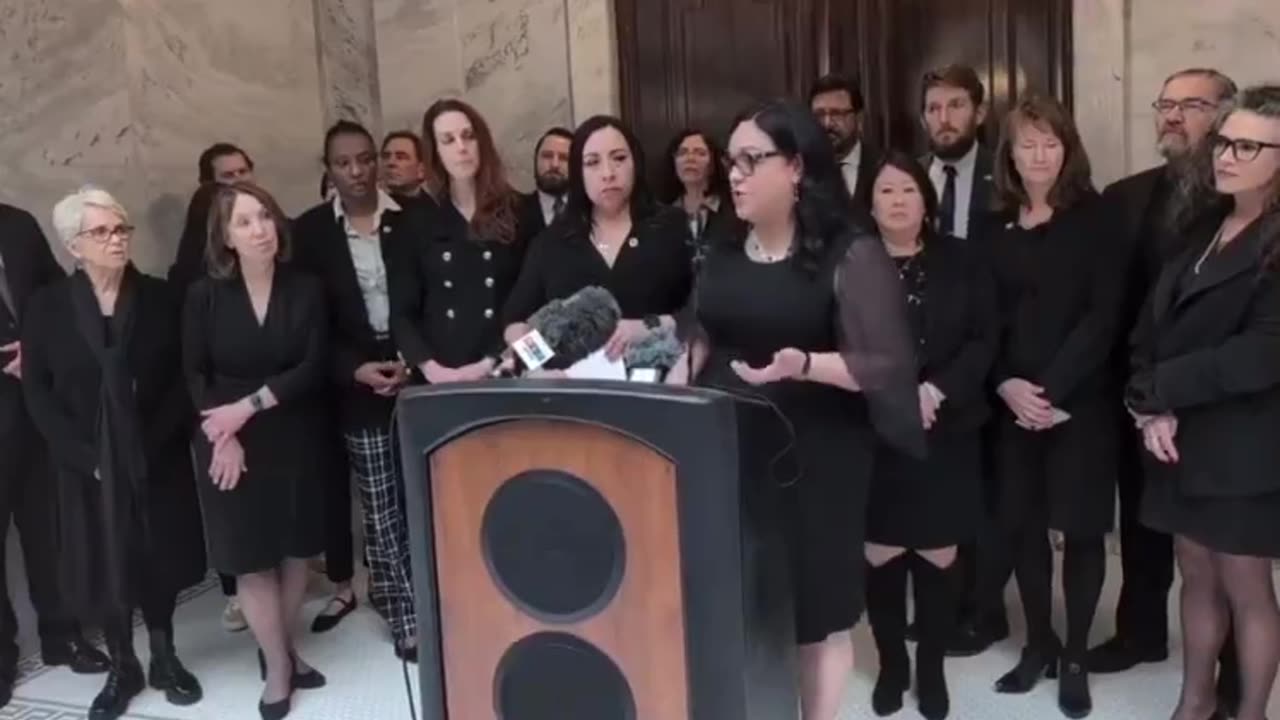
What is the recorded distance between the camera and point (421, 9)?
18.4 feet

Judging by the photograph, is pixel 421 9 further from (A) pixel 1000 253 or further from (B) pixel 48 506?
(A) pixel 1000 253

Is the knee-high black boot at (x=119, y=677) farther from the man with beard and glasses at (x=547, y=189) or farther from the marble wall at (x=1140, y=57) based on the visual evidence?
the marble wall at (x=1140, y=57)

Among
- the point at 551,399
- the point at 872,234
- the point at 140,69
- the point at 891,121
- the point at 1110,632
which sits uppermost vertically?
the point at 140,69

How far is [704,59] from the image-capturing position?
17.2 ft

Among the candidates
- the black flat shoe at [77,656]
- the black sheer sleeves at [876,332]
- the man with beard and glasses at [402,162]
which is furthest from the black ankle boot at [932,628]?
the black flat shoe at [77,656]

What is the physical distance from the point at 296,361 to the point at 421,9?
269cm

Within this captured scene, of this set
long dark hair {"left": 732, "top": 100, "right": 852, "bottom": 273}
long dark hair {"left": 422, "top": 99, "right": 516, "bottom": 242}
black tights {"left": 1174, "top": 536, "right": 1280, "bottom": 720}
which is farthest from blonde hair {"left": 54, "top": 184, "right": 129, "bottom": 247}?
black tights {"left": 1174, "top": 536, "right": 1280, "bottom": 720}

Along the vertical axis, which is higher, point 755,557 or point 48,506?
point 755,557

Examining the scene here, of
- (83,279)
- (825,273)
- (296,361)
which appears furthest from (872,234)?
(83,279)

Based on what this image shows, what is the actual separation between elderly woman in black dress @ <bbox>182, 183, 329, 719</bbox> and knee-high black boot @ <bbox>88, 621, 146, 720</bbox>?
420 mm

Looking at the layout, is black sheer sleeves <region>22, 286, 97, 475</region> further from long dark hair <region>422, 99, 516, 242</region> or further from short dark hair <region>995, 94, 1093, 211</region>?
short dark hair <region>995, 94, 1093, 211</region>

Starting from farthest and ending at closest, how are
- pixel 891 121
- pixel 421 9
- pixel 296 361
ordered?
pixel 421 9
pixel 891 121
pixel 296 361

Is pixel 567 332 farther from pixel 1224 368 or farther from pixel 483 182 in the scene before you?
pixel 483 182

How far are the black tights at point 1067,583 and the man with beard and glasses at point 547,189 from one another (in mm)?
1489
